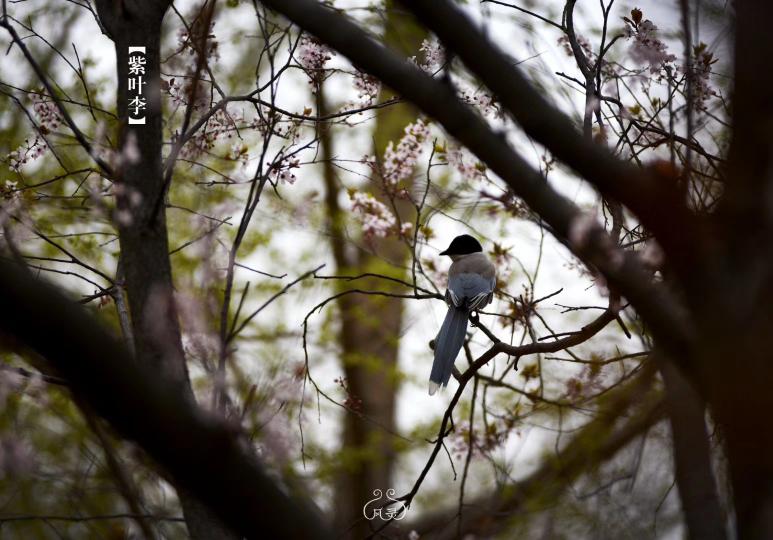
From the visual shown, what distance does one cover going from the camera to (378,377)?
10969mm

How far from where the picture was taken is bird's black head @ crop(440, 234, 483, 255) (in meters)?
5.88

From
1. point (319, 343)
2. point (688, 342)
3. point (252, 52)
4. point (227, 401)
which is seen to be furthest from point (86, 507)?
point (319, 343)

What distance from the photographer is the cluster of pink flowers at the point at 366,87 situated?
164 inches

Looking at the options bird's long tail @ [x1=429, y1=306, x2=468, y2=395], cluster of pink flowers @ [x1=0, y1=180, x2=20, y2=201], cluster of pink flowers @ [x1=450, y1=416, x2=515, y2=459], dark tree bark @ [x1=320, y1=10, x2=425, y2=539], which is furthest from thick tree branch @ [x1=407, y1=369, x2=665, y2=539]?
dark tree bark @ [x1=320, y1=10, x2=425, y2=539]

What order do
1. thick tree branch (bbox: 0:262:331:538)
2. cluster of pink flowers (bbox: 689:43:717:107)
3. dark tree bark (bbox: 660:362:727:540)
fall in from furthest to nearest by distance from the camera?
cluster of pink flowers (bbox: 689:43:717:107)
dark tree bark (bbox: 660:362:727:540)
thick tree branch (bbox: 0:262:331:538)

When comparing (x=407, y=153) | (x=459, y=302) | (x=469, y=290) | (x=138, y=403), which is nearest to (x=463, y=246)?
(x=407, y=153)

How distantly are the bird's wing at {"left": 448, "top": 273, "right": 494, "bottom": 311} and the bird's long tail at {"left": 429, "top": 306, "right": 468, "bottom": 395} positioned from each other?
6 cm

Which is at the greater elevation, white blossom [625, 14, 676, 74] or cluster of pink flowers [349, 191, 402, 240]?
cluster of pink flowers [349, 191, 402, 240]

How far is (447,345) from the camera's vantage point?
459cm

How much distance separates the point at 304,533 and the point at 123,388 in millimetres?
347

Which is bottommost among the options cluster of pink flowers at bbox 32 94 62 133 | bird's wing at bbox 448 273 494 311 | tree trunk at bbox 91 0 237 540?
tree trunk at bbox 91 0 237 540

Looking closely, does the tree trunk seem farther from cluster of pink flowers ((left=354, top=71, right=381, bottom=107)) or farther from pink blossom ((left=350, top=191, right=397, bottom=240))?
pink blossom ((left=350, top=191, right=397, bottom=240))

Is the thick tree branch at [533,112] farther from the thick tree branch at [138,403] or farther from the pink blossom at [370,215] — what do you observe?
the pink blossom at [370,215]

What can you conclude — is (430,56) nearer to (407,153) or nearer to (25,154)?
(407,153)
